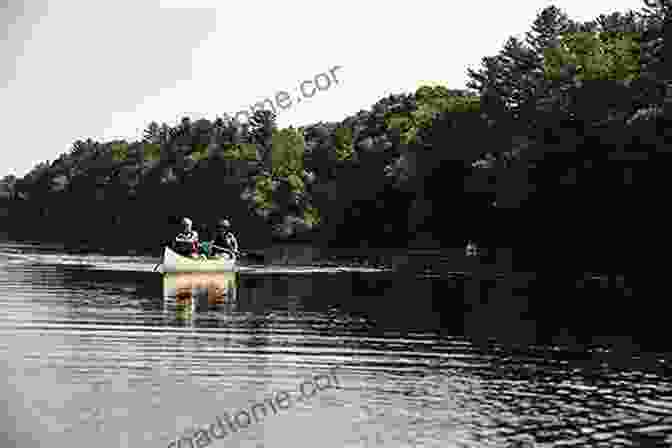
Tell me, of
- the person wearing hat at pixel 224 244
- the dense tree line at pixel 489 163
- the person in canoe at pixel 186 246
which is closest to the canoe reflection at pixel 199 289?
the person in canoe at pixel 186 246

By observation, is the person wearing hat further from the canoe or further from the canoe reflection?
the canoe reflection

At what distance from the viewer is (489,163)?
90.2m

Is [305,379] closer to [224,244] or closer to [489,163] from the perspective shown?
[224,244]

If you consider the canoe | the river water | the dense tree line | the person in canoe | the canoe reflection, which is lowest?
the river water

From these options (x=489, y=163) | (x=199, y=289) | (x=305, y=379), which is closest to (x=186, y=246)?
(x=199, y=289)

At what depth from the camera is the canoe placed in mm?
61938

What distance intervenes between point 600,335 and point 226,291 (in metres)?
21.7

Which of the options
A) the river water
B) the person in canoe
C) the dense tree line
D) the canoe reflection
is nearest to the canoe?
the canoe reflection

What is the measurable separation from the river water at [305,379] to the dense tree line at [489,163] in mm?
37061

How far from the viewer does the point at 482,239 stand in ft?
338

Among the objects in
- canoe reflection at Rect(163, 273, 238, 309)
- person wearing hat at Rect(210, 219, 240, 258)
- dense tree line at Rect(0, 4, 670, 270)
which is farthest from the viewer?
dense tree line at Rect(0, 4, 670, 270)

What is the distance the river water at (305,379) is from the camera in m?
17.5

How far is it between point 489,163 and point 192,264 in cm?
3627

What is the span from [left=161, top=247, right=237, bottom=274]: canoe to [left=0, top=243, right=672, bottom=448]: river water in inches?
838
